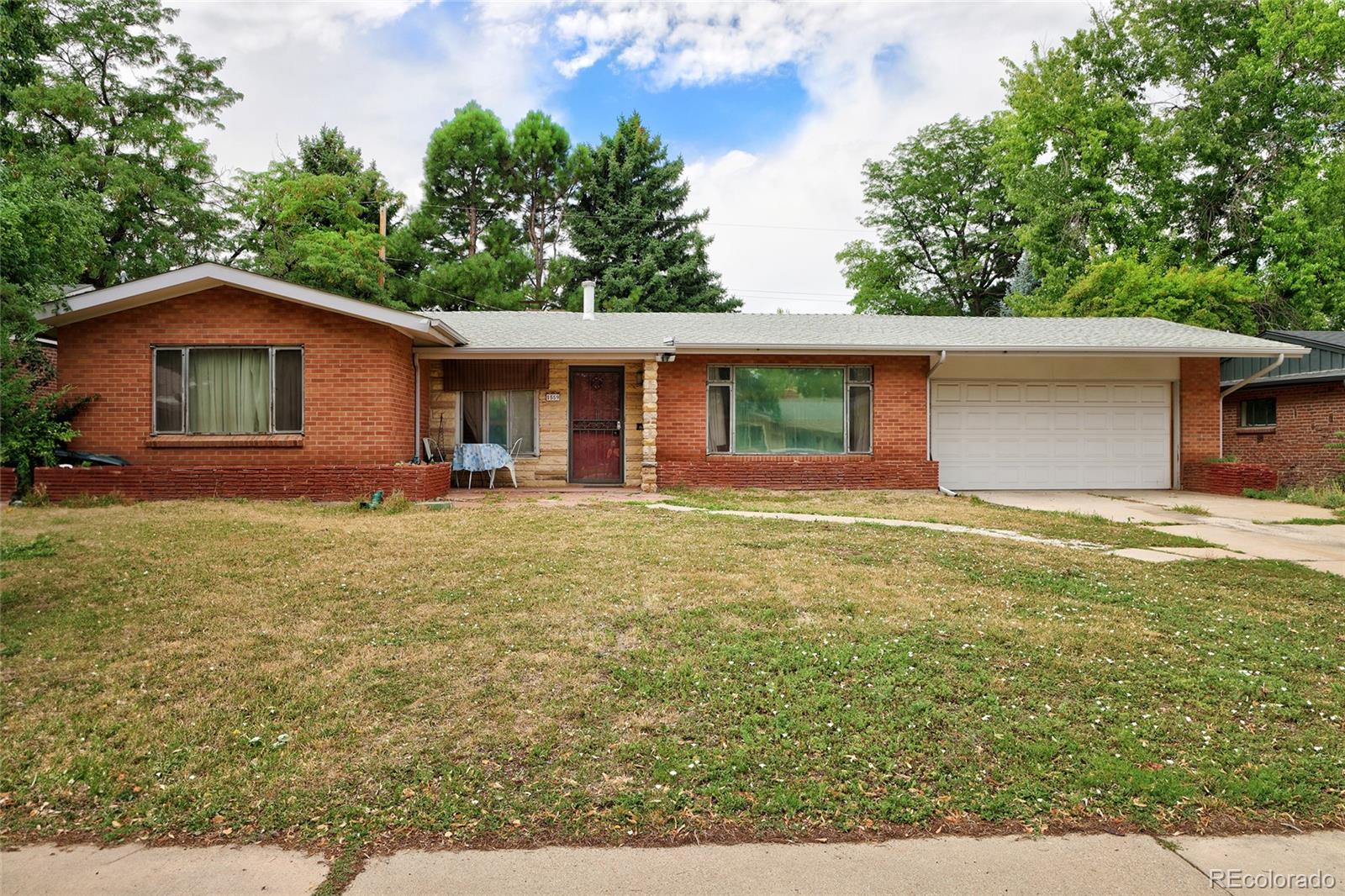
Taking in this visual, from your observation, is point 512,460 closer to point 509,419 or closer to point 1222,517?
point 509,419

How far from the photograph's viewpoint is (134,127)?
18953mm

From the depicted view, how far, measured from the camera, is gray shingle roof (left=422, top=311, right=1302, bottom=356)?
40.6ft

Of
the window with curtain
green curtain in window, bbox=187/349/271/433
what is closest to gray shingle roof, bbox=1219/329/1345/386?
the window with curtain

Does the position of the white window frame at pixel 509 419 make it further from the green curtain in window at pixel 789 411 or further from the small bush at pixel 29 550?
the small bush at pixel 29 550

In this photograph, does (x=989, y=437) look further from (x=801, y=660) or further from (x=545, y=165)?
(x=545, y=165)

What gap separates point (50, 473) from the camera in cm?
966

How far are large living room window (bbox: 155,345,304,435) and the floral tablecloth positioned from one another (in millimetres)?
2448

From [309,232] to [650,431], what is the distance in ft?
54.0

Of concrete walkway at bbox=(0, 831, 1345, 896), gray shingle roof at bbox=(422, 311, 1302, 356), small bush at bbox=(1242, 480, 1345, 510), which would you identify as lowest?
concrete walkway at bbox=(0, 831, 1345, 896)

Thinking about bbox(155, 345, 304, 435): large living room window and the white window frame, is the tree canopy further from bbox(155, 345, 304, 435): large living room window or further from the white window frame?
→ bbox(155, 345, 304, 435): large living room window

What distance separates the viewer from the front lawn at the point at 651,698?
2650mm

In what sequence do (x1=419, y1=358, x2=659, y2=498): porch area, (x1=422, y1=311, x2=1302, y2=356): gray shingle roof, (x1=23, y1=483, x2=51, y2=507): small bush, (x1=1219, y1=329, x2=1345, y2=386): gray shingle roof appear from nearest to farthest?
(x1=23, y1=483, x2=51, y2=507): small bush → (x1=422, y1=311, x2=1302, y2=356): gray shingle roof → (x1=419, y1=358, x2=659, y2=498): porch area → (x1=1219, y1=329, x2=1345, y2=386): gray shingle roof

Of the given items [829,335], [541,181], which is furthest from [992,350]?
[541,181]

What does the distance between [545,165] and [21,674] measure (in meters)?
30.6
